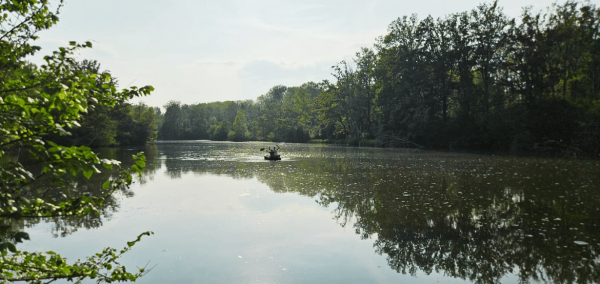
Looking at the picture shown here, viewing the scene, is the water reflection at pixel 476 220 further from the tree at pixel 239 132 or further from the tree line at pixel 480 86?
the tree at pixel 239 132

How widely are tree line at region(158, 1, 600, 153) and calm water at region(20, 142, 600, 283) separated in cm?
2222

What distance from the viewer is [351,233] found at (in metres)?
8.33

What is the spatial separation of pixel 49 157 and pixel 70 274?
1338 mm

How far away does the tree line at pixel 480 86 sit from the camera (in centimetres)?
3278

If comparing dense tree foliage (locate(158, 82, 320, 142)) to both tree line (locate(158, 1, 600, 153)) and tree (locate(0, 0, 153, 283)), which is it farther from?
tree (locate(0, 0, 153, 283))

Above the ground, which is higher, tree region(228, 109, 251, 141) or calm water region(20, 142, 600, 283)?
tree region(228, 109, 251, 141)

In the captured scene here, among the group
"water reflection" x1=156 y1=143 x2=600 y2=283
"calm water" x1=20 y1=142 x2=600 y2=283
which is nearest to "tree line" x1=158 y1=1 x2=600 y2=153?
"water reflection" x1=156 y1=143 x2=600 y2=283

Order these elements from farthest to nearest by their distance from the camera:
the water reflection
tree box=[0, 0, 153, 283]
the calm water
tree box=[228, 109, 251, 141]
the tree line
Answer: tree box=[228, 109, 251, 141] < the tree line < the water reflection < the calm water < tree box=[0, 0, 153, 283]

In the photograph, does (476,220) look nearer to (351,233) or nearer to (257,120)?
(351,233)

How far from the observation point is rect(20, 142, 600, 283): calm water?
6047 mm

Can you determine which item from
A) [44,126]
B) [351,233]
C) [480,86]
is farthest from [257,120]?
[44,126]

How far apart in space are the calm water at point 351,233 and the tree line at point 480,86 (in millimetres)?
22218

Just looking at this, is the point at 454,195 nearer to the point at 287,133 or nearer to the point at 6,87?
the point at 6,87

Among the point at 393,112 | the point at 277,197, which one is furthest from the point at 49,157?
the point at 393,112
